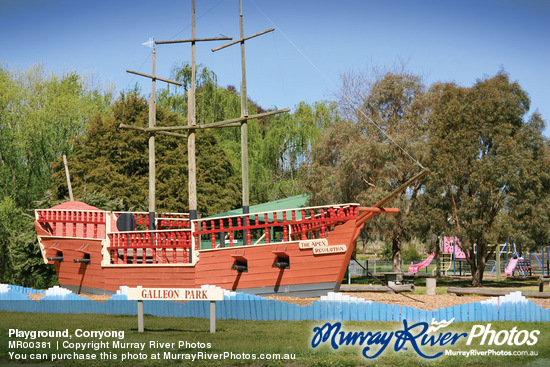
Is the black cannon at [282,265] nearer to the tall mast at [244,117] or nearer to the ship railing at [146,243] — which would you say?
the ship railing at [146,243]

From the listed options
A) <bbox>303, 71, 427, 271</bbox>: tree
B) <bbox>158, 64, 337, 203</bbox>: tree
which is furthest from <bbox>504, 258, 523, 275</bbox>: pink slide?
<bbox>158, 64, 337, 203</bbox>: tree

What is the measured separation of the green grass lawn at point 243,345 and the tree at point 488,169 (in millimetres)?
14587

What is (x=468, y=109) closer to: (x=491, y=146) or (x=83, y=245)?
(x=491, y=146)

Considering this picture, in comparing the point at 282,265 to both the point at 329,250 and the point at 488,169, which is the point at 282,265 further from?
the point at 488,169

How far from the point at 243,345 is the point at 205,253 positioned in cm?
751

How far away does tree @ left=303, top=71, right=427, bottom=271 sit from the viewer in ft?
103

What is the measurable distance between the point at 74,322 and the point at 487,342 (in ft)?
27.1

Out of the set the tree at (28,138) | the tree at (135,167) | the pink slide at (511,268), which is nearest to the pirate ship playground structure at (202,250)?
the tree at (135,167)

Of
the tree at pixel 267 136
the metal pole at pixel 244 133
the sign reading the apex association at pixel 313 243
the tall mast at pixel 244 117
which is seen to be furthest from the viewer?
the tree at pixel 267 136

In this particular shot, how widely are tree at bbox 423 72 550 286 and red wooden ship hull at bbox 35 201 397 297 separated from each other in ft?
35.8

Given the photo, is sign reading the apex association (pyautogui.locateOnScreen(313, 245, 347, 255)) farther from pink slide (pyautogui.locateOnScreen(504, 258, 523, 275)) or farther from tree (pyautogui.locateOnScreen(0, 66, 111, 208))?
tree (pyautogui.locateOnScreen(0, 66, 111, 208))

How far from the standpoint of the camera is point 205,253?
691 inches

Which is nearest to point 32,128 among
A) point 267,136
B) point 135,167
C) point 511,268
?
point 135,167

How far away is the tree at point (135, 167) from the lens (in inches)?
A: 1383
